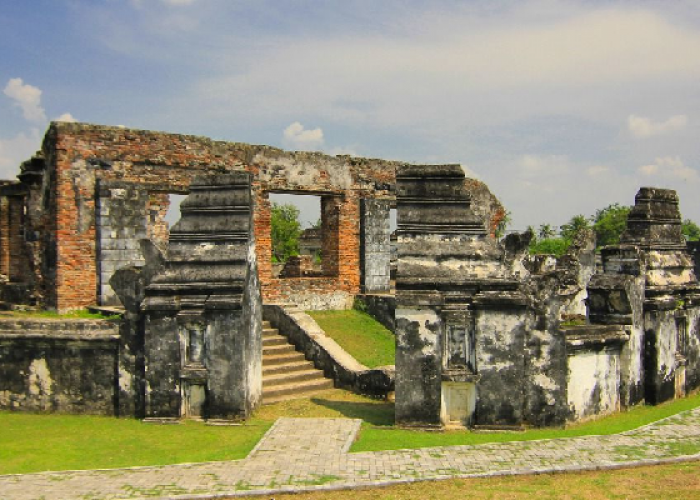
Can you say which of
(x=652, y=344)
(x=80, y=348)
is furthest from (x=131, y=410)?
(x=652, y=344)

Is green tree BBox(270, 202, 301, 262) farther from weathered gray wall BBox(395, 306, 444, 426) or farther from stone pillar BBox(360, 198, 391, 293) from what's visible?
weathered gray wall BBox(395, 306, 444, 426)

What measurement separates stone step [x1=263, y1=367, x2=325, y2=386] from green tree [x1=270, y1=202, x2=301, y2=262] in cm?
2604

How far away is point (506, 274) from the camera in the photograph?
8094 mm

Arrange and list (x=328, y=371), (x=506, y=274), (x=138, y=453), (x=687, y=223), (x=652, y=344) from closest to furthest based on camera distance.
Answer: (x=138, y=453) < (x=506, y=274) < (x=652, y=344) < (x=328, y=371) < (x=687, y=223)

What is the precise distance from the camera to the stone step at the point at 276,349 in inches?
443

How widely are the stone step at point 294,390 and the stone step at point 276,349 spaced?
41.1 inches

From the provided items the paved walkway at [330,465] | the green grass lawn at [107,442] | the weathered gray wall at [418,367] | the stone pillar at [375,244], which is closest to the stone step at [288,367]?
the green grass lawn at [107,442]

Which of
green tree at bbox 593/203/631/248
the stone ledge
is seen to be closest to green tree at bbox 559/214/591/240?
green tree at bbox 593/203/631/248

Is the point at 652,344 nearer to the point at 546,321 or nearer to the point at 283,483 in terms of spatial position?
the point at 546,321

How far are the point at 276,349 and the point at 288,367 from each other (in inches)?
27.1

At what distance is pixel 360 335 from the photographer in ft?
43.8

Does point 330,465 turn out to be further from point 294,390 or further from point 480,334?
point 294,390

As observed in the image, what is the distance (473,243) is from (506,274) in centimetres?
56

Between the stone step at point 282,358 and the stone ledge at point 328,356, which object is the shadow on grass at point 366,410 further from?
the stone step at point 282,358
